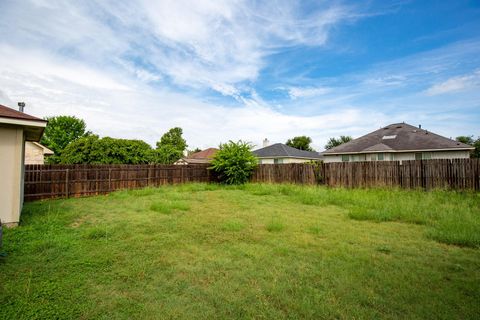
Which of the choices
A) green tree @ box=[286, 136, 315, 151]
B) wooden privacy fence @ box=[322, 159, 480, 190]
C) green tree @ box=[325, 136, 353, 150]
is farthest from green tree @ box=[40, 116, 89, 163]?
green tree @ box=[325, 136, 353, 150]

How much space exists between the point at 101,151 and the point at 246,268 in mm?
19800

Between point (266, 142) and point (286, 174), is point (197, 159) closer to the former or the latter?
point (266, 142)

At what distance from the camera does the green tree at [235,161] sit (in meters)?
15.1

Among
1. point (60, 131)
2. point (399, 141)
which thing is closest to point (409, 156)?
point (399, 141)

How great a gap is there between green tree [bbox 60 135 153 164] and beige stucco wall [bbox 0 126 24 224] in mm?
14863

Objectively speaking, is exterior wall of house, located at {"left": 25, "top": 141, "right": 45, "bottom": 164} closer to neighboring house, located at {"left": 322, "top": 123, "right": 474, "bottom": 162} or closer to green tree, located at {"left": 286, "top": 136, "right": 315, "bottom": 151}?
neighboring house, located at {"left": 322, "top": 123, "right": 474, "bottom": 162}

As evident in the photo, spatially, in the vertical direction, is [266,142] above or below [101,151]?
above

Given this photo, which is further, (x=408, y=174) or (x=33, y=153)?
(x=33, y=153)

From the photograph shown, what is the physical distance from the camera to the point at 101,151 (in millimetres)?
18875

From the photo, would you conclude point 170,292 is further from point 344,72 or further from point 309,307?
point 344,72

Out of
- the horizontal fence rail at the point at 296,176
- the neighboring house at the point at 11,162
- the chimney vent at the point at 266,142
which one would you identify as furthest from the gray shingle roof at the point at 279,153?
the neighboring house at the point at 11,162

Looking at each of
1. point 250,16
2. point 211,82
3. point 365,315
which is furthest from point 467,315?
point 211,82

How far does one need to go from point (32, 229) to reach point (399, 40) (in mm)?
14153

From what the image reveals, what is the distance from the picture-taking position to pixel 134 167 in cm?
1277
